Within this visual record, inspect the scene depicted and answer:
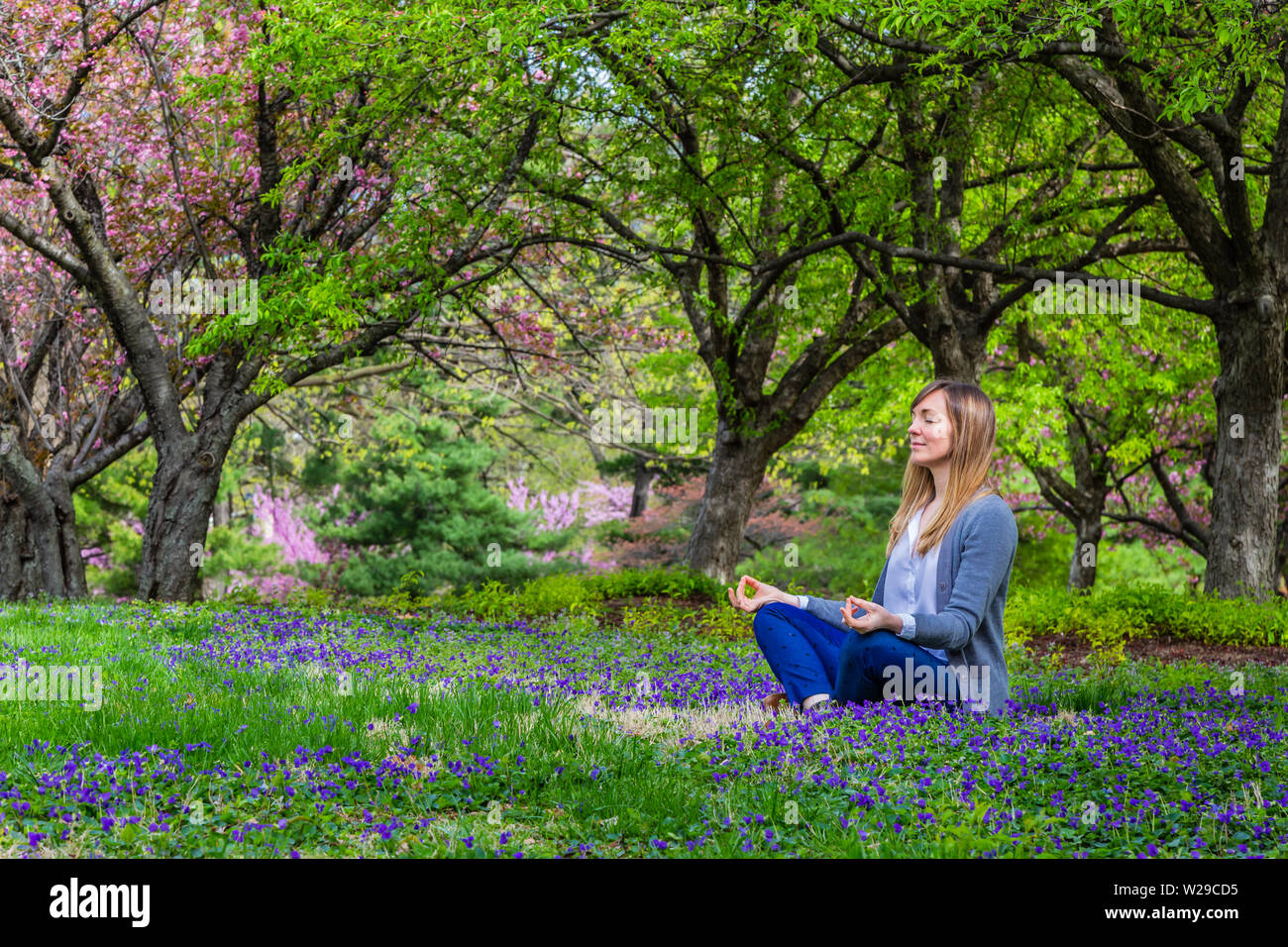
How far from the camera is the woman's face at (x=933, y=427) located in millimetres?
5121

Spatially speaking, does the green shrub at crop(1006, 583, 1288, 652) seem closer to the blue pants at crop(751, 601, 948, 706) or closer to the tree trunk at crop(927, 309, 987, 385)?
the tree trunk at crop(927, 309, 987, 385)

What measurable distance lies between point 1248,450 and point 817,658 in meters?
7.94

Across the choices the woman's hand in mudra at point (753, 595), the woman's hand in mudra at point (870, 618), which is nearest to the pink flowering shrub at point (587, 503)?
the woman's hand in mudra at point (753, 595)

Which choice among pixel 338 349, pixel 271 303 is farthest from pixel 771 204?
pixel 271 303

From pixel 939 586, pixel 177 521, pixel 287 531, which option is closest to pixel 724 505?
pixel 177 521

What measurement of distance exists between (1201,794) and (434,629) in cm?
722

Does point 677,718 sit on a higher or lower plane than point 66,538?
lower

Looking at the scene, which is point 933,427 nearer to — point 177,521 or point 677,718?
point 677,718

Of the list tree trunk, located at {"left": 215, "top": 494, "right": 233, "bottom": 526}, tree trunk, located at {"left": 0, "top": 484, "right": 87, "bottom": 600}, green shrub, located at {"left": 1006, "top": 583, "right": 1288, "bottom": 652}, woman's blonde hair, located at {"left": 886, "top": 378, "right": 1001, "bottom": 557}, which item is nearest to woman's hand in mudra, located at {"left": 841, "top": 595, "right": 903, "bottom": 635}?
woman's blonde hair, located at {"left": 886, "top": 378, "right": 1001, "bottom": 557}

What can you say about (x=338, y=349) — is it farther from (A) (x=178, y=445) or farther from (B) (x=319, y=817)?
(B) (x=319, y=817)

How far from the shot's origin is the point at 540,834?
3.56 m

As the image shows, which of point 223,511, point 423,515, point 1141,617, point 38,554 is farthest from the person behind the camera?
point 223,511

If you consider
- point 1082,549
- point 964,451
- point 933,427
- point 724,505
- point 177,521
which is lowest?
point 1082,549

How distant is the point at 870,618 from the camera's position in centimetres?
471
